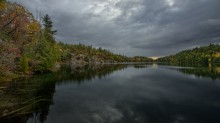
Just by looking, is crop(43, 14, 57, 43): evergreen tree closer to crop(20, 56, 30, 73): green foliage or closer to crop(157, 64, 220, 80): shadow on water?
crop(20, 56, 30, 73): green foliage

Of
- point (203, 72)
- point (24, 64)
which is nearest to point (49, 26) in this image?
point (24, 64)

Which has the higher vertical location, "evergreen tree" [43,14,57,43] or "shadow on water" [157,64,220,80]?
"evergreen tree" [43,14,57,43]

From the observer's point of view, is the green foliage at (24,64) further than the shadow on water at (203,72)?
No

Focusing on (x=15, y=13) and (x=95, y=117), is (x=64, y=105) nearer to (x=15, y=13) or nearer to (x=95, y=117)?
(x=95, y=117)

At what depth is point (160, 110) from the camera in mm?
16984

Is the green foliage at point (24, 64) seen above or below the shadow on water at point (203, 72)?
above

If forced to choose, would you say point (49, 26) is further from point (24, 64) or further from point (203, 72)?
point (203, 72)

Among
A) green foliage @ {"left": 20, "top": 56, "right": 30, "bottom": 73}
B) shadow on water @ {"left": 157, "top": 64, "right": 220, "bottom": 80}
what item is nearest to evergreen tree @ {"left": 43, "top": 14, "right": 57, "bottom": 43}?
green foliage @ {"left": 20, "top": 56, "right": 30, "bottom": 73}

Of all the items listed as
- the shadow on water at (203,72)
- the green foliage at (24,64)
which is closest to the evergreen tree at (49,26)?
the green foliage at (24,64)

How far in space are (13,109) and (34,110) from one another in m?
1.85

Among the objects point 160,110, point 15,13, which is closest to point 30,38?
point 15,13

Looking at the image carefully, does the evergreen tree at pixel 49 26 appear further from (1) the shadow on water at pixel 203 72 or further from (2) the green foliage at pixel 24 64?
(1) the shadow on water at pixel 203 72

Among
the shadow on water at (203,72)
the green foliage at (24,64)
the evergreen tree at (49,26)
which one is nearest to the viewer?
the green foliage at (24,64)

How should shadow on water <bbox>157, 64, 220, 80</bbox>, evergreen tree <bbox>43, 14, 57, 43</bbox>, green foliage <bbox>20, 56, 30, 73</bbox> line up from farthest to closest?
evergreen tree <bbox>43, 14, 57, 43</bbox> → shadow on water <bbox>157, 64, 220, 80</bbox> → green foliage <bbox>20, 56, 30, 73</bbox>
